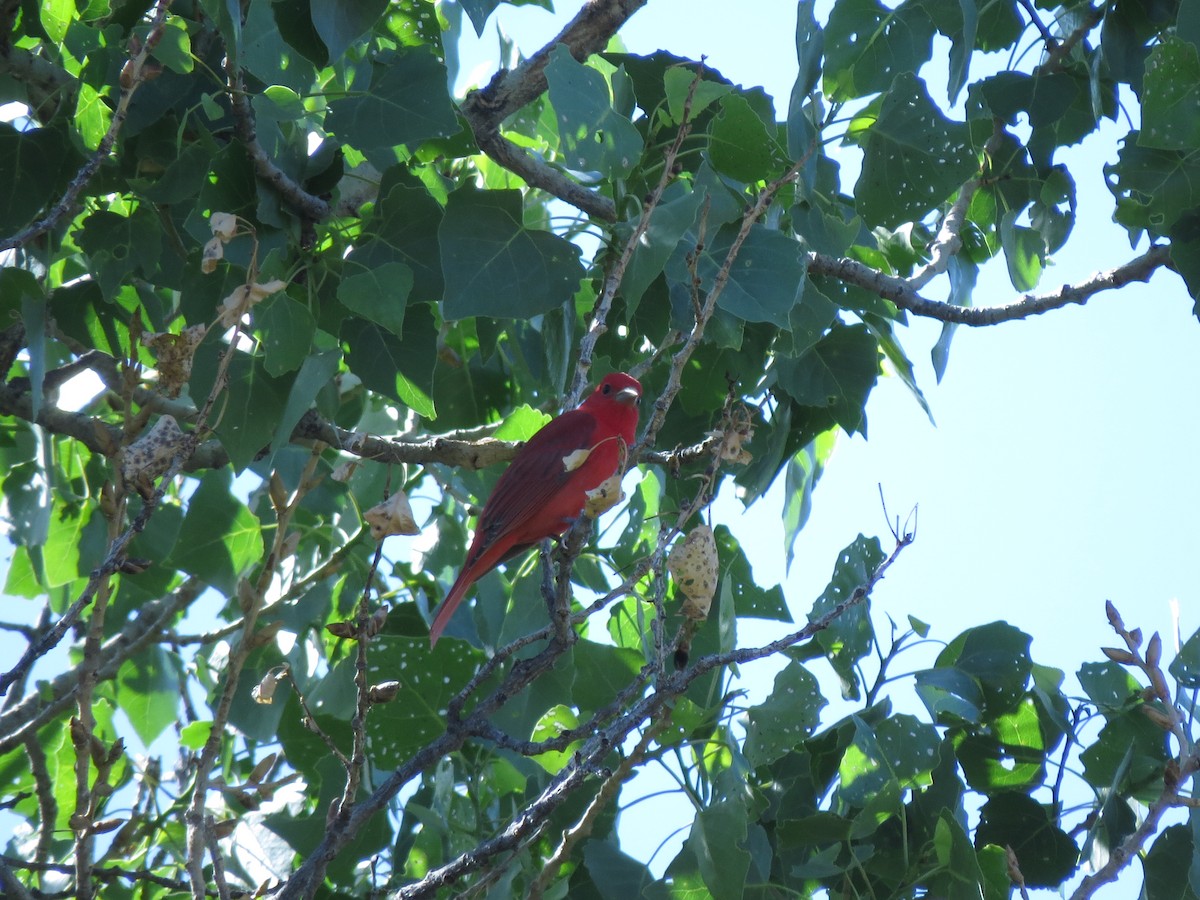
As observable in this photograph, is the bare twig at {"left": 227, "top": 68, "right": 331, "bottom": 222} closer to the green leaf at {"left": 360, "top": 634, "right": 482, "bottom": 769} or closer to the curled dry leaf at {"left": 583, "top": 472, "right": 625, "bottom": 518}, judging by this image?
the green leaf at {"left": 360, "top": 634, "right": 482, "bottom": 769}

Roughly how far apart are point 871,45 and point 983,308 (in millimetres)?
778

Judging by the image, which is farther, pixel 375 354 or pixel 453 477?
pixel 453 477

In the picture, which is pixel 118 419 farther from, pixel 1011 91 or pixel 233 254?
pixel 1011 91

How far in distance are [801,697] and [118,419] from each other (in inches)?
96.6

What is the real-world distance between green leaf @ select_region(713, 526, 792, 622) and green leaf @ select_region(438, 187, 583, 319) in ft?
2.79

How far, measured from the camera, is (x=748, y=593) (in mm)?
3156

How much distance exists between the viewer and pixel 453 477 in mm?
3756

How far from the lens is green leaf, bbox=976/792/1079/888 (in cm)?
271

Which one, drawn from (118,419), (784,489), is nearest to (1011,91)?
(784,489)

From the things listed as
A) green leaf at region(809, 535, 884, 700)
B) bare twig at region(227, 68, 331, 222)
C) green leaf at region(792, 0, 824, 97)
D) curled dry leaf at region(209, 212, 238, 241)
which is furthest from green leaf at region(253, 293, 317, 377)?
green leaf at region(809, 535, 884, 700)

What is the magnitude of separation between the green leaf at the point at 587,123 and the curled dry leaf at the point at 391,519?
0.98m

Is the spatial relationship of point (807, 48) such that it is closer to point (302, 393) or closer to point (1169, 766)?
point (302, 393)

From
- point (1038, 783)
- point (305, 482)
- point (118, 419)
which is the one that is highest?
point (118, 419)

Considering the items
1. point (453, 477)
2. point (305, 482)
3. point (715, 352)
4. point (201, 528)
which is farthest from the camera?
point (453, 477)
